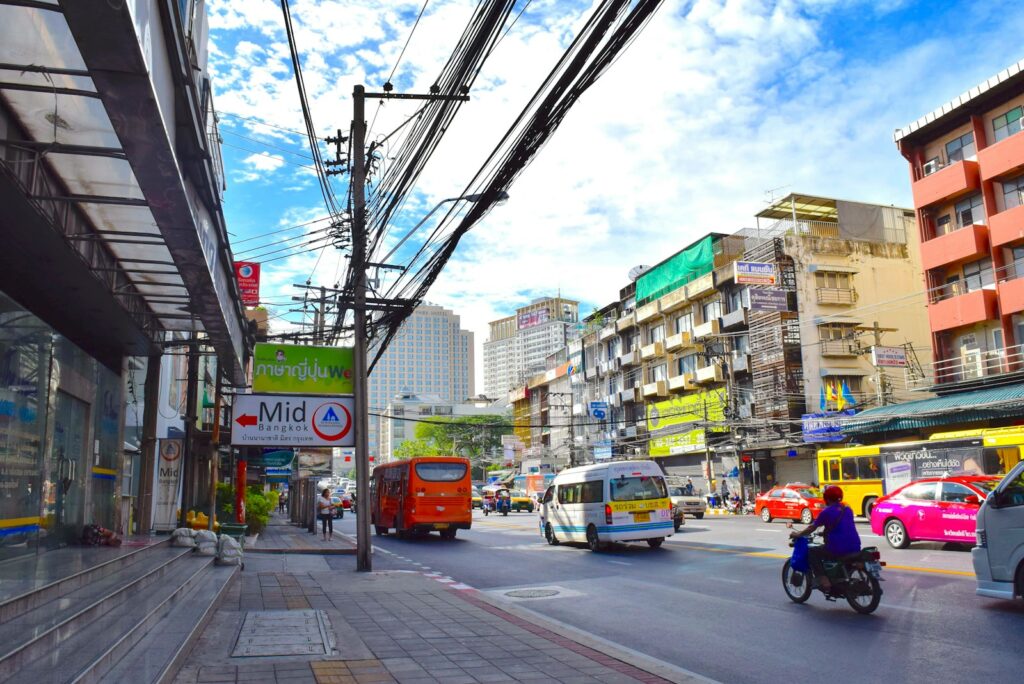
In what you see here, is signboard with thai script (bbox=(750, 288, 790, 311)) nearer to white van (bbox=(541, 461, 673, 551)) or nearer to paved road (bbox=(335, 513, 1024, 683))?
white van (bbox=(541, 461, 673, 551))

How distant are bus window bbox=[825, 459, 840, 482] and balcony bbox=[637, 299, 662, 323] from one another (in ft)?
87.7

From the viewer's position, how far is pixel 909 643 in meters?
→ 7.83

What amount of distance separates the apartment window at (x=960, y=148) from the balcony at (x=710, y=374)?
18.8 meters

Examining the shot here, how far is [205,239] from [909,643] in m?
8.75

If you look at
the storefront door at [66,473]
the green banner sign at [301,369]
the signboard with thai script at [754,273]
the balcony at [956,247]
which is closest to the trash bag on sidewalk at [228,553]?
the storefront door at [66,473]

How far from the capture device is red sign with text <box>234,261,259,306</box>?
33.9 meters

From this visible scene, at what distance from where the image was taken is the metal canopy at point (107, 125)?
16.3 feet

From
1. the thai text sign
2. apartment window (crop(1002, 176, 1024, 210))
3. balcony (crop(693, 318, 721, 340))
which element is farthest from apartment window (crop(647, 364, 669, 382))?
the thai text sign

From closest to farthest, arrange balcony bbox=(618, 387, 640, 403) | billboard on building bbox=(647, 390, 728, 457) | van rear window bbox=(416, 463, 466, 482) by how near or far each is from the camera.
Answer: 1. van rear window bbox=(416, 463, 466, 482)
2. billboard on building bbox=(647, 390, 728, 457)
3. balcony bbox=(618, 387, 640, 403)

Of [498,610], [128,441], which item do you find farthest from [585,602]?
[128,441]

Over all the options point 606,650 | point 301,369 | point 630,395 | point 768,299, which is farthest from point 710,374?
point 606,650

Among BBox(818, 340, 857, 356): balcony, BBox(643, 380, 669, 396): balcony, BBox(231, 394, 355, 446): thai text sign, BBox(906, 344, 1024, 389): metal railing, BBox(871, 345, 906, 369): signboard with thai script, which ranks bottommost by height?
BBox(231, 394, 355, 446): thai text sign

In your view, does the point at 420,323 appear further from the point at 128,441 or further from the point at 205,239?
the point at 205,239

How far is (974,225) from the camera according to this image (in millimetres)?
31328
